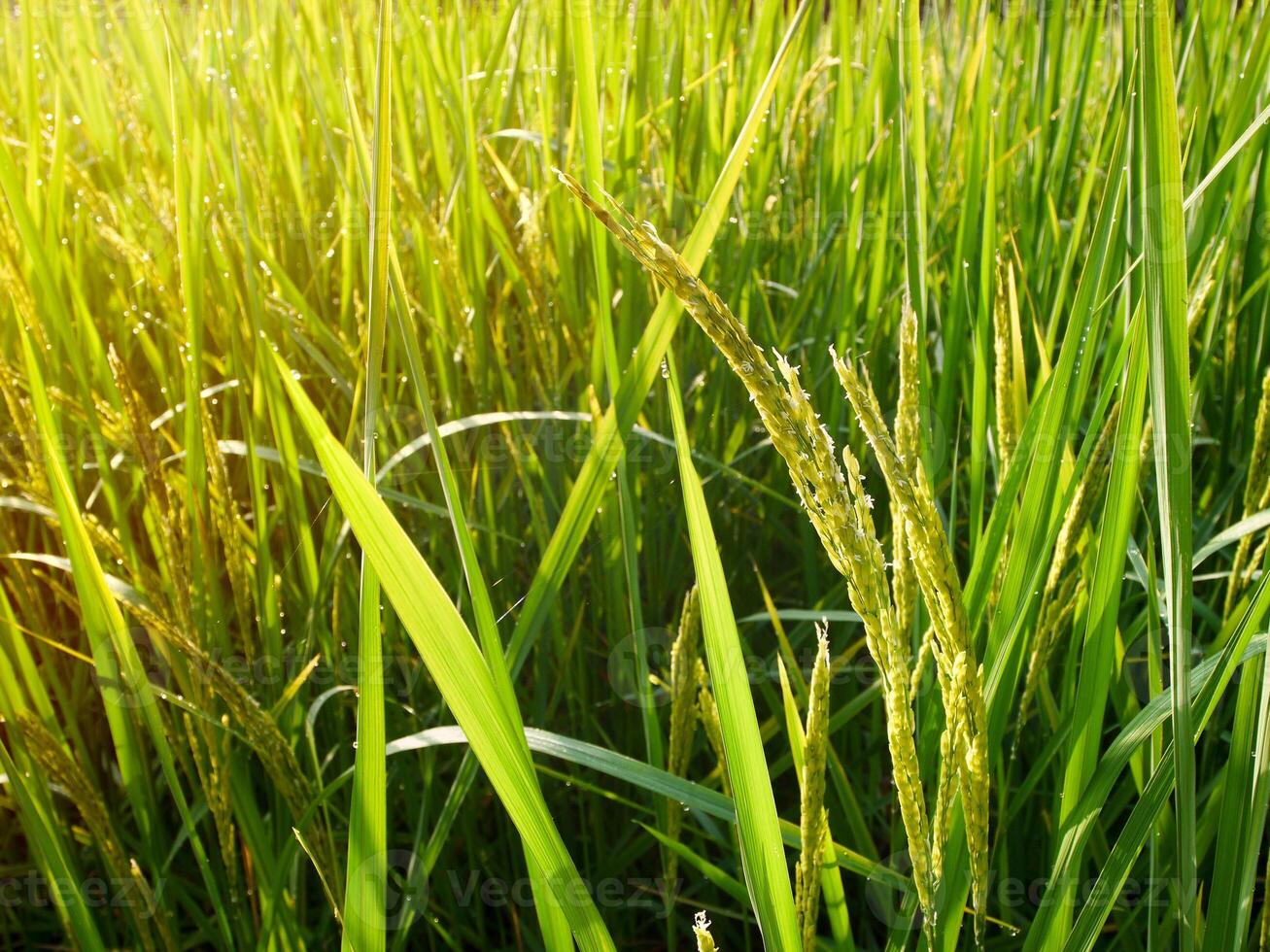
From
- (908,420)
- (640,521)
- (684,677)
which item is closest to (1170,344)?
(908,420)

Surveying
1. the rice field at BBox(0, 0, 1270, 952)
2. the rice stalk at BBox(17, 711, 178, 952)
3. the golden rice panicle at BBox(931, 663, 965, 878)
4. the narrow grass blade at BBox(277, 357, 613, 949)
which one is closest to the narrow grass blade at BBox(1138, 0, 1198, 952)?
the rice field at BBox(0, 0, 1270, 952)

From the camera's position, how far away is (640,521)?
127cm

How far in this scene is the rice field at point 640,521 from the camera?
562 millimetres

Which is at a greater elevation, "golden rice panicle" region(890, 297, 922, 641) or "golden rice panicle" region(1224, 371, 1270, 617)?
"golden rice panicle" region(890, 297, 922, 641)

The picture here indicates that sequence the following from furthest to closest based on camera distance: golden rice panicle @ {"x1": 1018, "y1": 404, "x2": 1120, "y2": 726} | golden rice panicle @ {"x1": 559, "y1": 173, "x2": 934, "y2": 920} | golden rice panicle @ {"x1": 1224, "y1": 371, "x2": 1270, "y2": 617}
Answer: golden rice panicle @ {"x1": 1224, "y1": 371, "x2": 1270, "y2": 617} → golden rice panicle @ {"x1": 1018, "y1": 404, "x2": 1120, "y2": 726} → golden rice panicle @ {"x1": 559, "y1": 173, "x2": 934, "y2": 920}

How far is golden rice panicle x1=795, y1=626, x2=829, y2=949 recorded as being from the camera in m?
0.55

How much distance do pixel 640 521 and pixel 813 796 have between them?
2.37ft

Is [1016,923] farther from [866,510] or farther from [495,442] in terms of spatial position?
[495,442]

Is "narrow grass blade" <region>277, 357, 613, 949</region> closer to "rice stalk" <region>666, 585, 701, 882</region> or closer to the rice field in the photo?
the rice field

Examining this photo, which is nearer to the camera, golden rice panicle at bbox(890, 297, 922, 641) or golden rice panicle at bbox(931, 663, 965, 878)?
golden rice panicle at bbox(931, 663, 965, 878)

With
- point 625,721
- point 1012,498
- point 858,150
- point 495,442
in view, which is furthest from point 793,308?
point 1012,498

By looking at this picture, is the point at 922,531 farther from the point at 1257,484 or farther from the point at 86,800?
the point at 86,800

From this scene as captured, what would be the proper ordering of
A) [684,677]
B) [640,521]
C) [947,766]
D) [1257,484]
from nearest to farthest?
[947,766] → [684,677] → [1257,484] → [640,521]

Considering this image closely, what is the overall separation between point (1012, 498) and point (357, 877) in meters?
0.51
